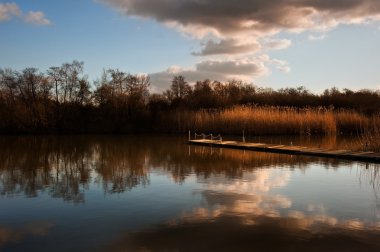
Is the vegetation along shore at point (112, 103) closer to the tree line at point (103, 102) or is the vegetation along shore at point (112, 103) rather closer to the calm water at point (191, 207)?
the tree line at point (103, 102)

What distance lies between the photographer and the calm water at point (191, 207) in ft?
15.6

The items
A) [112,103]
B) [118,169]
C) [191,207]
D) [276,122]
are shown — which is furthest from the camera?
[112,103]

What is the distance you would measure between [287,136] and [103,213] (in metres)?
18.6

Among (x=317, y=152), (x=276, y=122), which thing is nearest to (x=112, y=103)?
(x=276, y=122)

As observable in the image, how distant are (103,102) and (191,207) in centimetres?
3155

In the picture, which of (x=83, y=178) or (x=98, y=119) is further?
(x=98, y=119)

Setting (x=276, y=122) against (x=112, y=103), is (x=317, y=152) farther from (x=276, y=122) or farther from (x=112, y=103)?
(x=112, y=103)

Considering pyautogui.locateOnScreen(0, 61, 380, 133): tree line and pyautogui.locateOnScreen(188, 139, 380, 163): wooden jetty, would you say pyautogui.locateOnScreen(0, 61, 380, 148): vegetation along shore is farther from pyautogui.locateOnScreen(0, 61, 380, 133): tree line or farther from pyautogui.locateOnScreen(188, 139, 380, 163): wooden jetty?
pyautogui.locateOnScreen(188, 139, 380, 163): wooden jetty

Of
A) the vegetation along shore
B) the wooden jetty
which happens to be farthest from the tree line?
the wooden jetty

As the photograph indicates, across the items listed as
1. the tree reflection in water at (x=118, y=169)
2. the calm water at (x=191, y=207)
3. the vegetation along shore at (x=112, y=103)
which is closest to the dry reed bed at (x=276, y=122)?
the vegetation along shore at (x=112, y=103)

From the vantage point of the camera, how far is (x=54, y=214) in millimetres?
6094

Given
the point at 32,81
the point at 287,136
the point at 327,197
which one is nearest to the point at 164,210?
the point at 327,197

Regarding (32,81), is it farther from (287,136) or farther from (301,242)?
(301,242)

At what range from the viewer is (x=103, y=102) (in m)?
36.8
